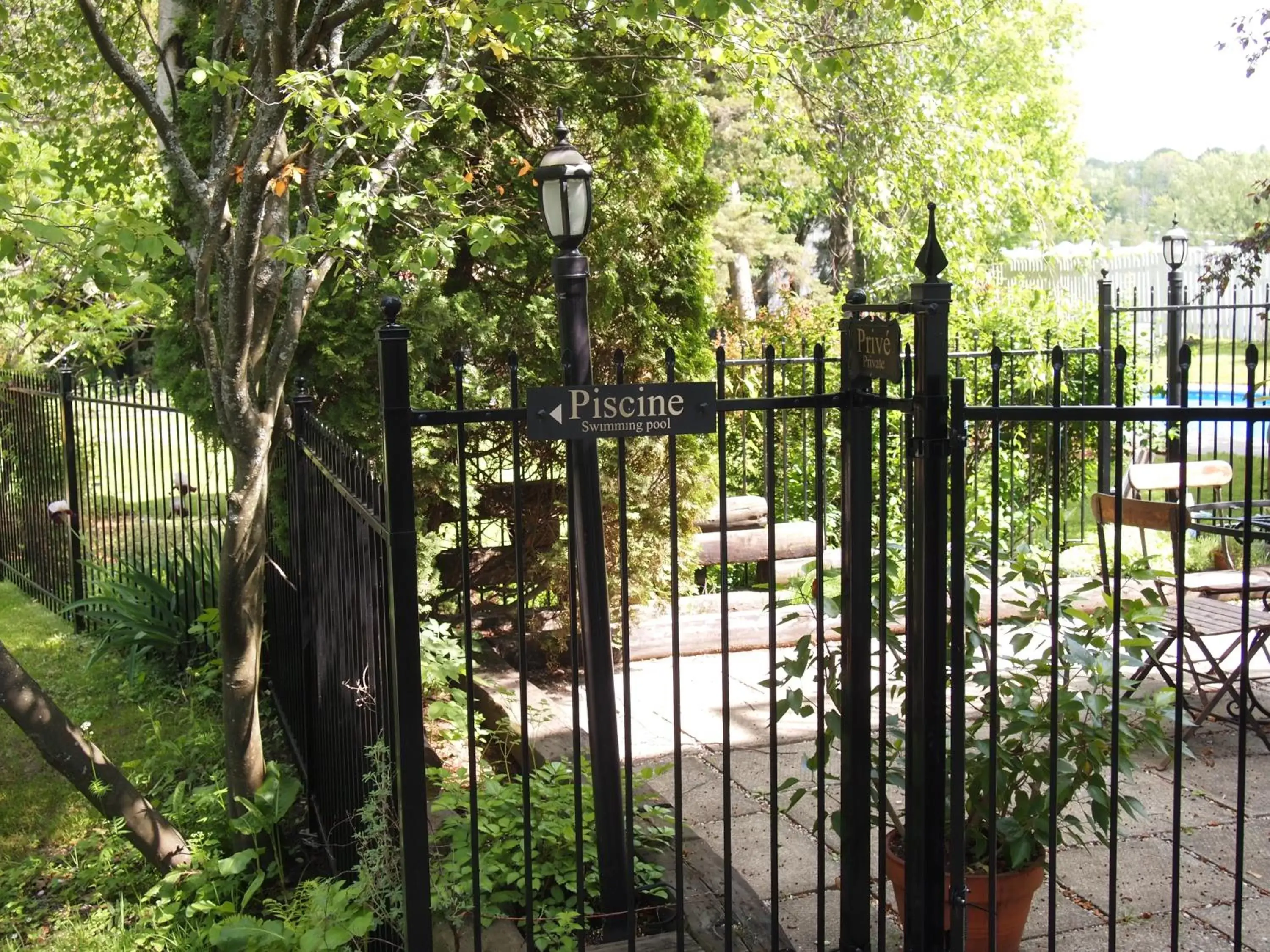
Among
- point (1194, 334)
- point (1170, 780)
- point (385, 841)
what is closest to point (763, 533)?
point (1170, 780)

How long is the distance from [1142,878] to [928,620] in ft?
6.54

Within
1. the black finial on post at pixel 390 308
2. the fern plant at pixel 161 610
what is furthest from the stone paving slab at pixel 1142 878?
the fern plant at pixel 161 610

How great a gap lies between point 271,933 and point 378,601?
4.09 ft

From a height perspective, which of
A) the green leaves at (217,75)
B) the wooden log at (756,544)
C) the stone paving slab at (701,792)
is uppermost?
the green leaves at (217,75)

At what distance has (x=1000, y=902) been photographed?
359 cm

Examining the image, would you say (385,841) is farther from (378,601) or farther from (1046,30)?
(1046,30)

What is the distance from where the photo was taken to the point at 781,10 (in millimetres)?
8453

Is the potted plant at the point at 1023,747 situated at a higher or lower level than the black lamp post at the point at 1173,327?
lower

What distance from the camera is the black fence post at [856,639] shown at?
3.43 meters

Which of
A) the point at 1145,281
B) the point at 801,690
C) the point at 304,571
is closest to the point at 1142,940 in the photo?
the point at 801,690

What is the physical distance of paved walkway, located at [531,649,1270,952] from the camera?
4.03m

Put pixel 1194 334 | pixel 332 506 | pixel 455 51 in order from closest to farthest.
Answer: pixel 332 506 → pixel 455 51 → pixel 1194 334

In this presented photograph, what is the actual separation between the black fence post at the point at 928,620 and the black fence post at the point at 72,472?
25.3 ft

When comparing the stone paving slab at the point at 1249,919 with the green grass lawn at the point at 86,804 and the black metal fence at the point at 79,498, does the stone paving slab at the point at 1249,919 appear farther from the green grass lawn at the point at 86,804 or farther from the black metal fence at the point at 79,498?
the black metal fence at the point at 79,498
